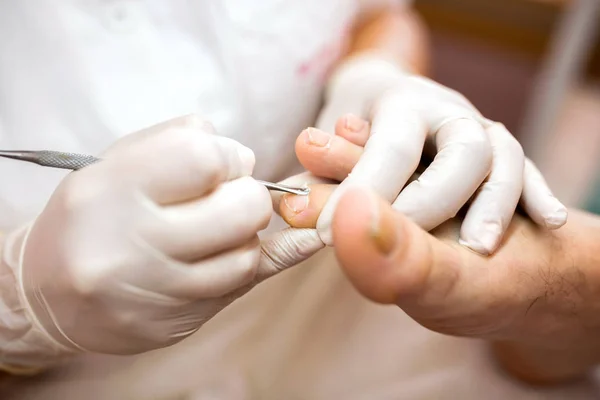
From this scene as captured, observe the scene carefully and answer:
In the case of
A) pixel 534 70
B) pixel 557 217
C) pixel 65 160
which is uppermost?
pixel 65 160

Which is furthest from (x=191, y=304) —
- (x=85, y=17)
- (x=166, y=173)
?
(x=85, y=17)

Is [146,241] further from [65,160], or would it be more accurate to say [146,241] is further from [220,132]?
[220,132]

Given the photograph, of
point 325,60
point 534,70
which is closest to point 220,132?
point 325,60

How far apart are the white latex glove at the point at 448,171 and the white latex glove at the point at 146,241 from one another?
10cm

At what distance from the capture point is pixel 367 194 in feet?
1.39

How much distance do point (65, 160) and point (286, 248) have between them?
0.21 m

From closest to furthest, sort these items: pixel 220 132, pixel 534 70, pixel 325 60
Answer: pixel 220 132
pixel 325 60
pixel 534 70

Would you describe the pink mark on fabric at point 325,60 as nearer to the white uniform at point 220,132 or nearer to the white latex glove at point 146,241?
the white uniform at point 220,132

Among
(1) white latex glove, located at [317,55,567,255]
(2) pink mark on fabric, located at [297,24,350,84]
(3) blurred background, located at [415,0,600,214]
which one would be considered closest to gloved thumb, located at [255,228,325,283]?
(1) white latex glove, located at [317,55,567,255]

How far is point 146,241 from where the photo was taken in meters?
0.43

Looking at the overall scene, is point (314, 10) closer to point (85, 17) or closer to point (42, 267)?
point (85, 17)

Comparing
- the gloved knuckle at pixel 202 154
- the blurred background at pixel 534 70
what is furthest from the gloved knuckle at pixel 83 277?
the blurred background at pixel 534 70

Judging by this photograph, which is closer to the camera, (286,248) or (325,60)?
(286,248)

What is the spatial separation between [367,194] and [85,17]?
1.53 ft
